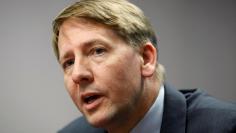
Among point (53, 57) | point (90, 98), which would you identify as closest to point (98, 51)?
point (90, 98)

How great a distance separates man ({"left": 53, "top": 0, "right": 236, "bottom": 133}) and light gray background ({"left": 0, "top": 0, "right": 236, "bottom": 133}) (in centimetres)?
65

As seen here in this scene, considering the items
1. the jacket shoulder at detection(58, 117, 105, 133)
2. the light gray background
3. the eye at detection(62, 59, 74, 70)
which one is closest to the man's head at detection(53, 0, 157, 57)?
the eye at detection(62, 59, 74, 70)

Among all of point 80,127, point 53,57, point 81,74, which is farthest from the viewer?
point 53,57

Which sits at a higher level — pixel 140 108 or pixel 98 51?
pixel 98 51

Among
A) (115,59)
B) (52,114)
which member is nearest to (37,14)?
(52,114)

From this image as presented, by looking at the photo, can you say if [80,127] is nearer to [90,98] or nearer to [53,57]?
[90,98]

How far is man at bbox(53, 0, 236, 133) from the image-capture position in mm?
1062

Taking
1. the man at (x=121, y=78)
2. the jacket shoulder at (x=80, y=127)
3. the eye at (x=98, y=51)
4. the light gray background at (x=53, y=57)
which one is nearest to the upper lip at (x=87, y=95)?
the man at (x=121, y=78)

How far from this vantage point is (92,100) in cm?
106

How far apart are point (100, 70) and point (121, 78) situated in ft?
0.24

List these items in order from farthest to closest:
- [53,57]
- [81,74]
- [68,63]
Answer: [53,57] → [68,63] → [81,74]

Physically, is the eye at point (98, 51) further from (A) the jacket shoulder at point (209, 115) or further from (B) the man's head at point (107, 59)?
(A) the jacket shoulder at point (209, 115)

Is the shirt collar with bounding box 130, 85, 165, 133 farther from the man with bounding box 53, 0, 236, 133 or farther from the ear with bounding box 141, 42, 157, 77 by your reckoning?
the ear with bounding box 141, 42, 157, 77

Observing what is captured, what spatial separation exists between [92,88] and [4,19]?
1.01 meters
